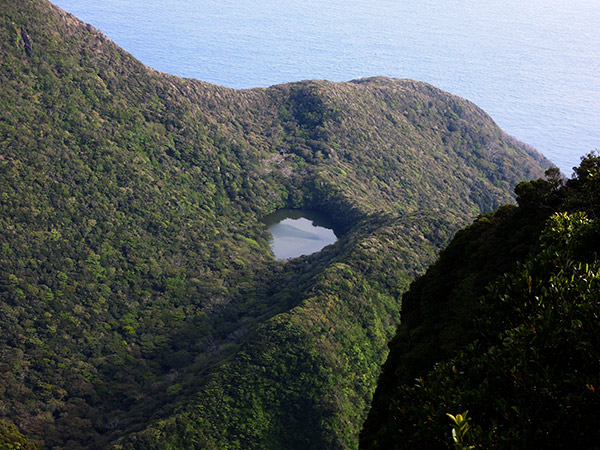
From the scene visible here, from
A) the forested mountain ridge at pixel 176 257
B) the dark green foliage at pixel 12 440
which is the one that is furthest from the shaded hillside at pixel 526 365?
the dark green foliage at pixel 12 440

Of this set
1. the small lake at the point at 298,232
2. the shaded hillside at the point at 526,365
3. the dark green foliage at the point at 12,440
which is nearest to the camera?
the shaded hillside at the point at 526,365

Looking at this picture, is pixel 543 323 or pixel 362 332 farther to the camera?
pixel 362 332

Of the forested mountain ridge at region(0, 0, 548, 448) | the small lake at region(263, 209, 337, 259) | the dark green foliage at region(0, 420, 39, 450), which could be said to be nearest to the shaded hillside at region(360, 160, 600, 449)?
the forested mountain ridge at region(0, 0, 548, 448)

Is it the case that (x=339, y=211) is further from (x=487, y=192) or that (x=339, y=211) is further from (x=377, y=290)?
(x=487, y=192)

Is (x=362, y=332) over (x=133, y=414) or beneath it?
over

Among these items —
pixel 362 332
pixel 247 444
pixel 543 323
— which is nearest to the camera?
pixel 543 323

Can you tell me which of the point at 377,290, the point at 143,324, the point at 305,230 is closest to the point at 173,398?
the point at 143,324

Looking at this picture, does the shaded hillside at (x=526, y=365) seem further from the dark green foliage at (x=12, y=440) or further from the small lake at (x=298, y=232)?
the small lake at (x=298, y=232)
